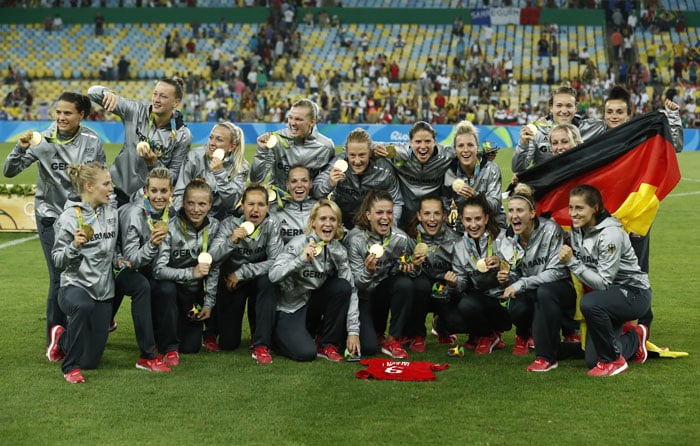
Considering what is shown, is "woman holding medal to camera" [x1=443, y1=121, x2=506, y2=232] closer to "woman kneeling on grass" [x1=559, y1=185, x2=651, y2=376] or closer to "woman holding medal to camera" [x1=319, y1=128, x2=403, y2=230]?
"woman holding medal to camera" [x1=319, y1=128, x2=403, y2=230]

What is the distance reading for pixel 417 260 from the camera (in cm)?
734

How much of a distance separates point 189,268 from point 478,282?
210 cm

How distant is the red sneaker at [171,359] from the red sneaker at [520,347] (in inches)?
96.8

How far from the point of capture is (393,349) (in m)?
7.32

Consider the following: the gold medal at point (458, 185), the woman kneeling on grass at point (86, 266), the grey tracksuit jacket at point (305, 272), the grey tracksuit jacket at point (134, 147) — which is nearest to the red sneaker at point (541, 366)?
the grey tracksuit jacket at point (305, 272)

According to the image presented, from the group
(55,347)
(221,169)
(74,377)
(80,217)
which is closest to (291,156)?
(221,169)

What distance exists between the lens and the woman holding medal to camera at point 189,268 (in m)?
6.95

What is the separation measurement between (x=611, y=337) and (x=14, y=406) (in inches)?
150

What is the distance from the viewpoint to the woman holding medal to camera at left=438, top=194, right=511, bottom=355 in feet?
23.8

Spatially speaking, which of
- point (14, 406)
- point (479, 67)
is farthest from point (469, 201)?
point (479, 67)

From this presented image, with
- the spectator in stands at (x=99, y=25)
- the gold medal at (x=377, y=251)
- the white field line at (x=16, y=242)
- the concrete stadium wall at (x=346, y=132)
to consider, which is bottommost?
the white field line at (x=16, y=242)

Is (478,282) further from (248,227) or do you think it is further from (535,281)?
(248,227)

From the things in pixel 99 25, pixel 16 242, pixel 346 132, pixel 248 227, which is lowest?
pixel 16 242

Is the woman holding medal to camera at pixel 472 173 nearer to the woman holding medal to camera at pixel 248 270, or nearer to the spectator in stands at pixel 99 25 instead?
the woman holding medal to camera at pixel 248 270
